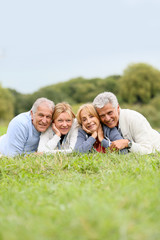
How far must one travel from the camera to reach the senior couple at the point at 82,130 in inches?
250

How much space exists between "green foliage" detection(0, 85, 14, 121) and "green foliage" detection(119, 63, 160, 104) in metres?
19.6

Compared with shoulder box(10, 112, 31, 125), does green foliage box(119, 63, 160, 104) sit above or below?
above

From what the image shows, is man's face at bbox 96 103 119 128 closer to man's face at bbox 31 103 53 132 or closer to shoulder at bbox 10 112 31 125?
man's face at bbox 31 103 53 132

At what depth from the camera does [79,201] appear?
9.77 ft

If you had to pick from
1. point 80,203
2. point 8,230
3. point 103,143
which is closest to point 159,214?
point 80,203

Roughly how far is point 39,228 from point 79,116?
4.11 m

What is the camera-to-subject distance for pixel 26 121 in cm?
657

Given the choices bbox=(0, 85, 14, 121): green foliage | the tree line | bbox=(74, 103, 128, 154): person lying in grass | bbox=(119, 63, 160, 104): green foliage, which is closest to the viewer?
bbox=(74, 103, 128, 154): person lying in grass

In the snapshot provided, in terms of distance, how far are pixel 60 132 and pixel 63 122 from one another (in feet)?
0.82

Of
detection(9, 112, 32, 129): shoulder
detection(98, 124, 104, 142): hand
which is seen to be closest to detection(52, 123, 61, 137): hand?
detection(9, 112, 32, 129): shoulder


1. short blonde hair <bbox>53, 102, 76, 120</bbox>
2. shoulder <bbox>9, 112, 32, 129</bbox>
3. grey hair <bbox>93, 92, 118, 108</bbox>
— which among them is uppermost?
grey hair <bbox>93, 92, 118, 108</bbox>

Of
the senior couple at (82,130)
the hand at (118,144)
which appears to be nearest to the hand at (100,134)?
the senior couple at (82,130)

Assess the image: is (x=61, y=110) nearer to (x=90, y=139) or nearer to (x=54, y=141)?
(x=54, y=141)

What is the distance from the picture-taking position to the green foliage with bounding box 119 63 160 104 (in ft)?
174
